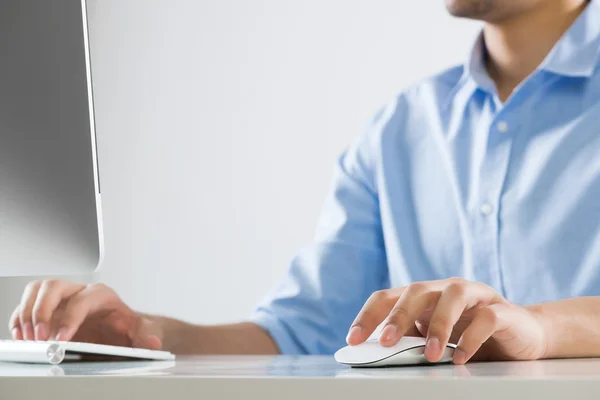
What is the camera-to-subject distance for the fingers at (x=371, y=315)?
0.59m

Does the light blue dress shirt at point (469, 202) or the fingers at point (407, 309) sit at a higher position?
the fingers at point (407, 309)

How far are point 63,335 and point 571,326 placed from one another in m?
0.57

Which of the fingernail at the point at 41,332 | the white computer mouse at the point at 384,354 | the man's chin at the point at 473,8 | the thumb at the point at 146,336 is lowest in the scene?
the thumb at the point at 146,336

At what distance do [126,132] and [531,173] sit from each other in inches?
83.9

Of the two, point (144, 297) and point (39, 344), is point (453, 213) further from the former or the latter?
point (144, 297)

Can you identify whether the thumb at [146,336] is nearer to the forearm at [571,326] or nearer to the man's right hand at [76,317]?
the man's right hand at [76,317]

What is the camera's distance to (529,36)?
4.98 ft

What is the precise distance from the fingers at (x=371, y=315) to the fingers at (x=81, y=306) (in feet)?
1.39

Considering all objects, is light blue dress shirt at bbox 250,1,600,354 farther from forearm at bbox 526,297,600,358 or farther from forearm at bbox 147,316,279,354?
forearm at bbox 526,297,600,358

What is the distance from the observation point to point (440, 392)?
1.17 ft

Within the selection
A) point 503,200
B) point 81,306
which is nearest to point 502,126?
point 503,200

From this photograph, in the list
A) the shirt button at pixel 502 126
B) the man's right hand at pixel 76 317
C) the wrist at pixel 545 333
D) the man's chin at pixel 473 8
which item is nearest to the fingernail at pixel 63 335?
the man's right hand at pixel 76 317

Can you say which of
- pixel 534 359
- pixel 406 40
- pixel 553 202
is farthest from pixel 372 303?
pixel 406 40

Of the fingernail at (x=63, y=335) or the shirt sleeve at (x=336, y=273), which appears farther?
the shirt sleeve at (x=336, y=273)
